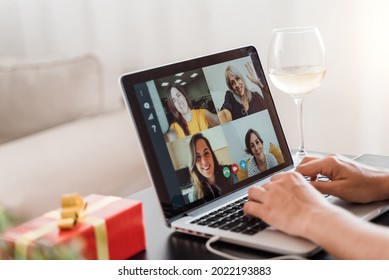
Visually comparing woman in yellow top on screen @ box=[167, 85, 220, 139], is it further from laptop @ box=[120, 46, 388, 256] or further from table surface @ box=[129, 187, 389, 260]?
table surface @ box=[129, 187, 389, 260]

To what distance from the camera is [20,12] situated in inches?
96.0

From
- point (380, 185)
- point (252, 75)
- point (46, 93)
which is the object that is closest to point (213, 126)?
point (252, 75)

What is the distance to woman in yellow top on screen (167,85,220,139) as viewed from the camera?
3.27ft

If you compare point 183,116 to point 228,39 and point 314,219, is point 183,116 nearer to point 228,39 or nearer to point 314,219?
point 314,219

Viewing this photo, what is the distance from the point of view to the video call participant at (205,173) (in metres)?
1.00

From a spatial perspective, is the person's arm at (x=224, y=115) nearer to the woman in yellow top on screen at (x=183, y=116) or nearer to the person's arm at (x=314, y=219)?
the woman in yellow top on screen at (x=183, y=116)

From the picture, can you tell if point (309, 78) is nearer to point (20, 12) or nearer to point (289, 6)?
point (289, 6)

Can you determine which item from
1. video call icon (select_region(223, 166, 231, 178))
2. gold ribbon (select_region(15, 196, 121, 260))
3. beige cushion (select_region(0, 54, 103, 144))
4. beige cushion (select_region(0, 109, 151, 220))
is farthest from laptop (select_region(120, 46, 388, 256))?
beige cushion (select_region(0, 54, 103, 144))

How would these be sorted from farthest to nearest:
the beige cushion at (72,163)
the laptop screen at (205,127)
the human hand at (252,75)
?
the beige cushion at (72,163), the human hand at (252,75), the laptop screen at (205,127)

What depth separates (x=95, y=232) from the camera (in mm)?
782

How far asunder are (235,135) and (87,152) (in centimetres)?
100

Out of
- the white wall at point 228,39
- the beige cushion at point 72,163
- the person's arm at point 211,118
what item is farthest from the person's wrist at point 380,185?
the white wall at point 228,39

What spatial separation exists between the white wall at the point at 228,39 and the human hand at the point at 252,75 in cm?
121

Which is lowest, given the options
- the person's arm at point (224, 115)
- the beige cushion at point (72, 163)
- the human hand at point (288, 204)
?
the beige cushion at point (72, 163)
